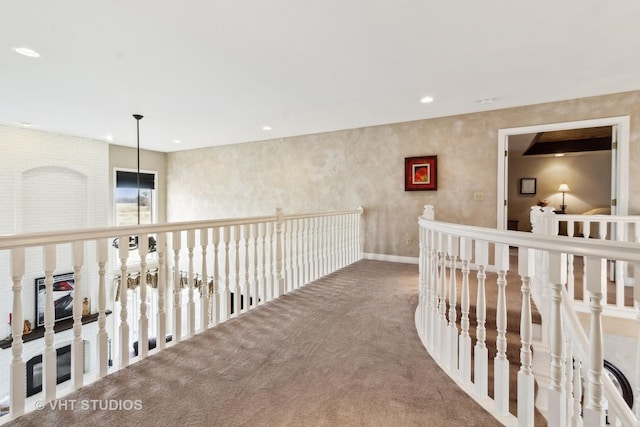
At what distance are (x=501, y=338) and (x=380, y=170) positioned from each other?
4067 mm

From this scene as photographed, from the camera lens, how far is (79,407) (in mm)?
1462

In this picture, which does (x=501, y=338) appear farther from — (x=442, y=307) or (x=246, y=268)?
(x=246, y=268)

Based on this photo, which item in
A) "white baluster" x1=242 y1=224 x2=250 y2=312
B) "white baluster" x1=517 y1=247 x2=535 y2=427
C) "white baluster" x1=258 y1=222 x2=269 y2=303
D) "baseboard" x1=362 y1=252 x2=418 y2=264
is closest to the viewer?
"white baluster" x1=517 y1=247 x2=535 y2=427

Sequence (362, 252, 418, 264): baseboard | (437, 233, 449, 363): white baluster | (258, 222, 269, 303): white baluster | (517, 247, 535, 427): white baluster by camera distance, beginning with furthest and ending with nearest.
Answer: (362, 252, 418, 264): baseboard, (258, 222, 269, 303): white baluster, (437, 233, 449, 363): white baluster, (517, 247, 535, 427): white baluster

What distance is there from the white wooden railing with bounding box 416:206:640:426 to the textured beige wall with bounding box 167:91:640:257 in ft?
9.11

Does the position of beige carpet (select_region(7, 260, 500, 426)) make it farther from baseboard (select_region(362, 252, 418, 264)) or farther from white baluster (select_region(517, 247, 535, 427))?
baseboard (select_region(362, 252, 418, 264))

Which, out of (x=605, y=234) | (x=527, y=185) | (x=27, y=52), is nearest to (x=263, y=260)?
(x=27, y=52)

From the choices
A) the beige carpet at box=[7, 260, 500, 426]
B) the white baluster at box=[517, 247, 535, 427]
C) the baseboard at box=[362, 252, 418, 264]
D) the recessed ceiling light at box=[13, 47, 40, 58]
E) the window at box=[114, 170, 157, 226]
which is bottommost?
the beige carpet at box=[7, 260, 500, 426]

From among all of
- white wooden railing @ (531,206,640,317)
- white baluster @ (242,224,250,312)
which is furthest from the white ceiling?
white baluster @ (242,224,250,312)

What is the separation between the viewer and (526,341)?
1.16 meters

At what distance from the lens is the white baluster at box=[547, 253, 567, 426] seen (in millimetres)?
1054

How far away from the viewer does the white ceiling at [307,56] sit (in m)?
2.11

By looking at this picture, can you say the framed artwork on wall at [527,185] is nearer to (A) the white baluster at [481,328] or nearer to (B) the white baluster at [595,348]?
(A) the white baluster at [481,328]

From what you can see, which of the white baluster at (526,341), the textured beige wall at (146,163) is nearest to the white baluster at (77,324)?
the white baluster at (526,341)
